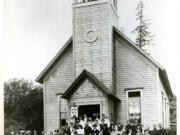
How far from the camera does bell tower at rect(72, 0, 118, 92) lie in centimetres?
986

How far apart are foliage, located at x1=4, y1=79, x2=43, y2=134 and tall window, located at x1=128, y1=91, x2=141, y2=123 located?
294cm

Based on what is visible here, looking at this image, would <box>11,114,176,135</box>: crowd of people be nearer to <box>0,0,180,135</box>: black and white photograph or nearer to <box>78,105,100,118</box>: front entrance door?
<box>0,0,180,135</box>: black and white photograph

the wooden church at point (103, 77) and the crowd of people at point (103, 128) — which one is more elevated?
the wooden church at point (103, 77)

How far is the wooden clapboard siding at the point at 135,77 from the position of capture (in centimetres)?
944

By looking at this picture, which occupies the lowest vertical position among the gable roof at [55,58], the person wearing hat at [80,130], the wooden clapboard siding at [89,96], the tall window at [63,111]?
the person wearing hat at [80,130]

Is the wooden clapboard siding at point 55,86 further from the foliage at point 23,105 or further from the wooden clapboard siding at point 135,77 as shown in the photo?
the wooden clapboard siding at point 135,77

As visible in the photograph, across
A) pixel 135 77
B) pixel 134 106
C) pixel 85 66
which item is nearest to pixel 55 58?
pixel 85 66

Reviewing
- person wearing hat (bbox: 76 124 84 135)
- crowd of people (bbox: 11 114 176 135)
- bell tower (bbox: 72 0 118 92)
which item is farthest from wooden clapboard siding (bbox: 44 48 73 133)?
person wearing hat (bbox: 76 124 84 135)

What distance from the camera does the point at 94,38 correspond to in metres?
9.98

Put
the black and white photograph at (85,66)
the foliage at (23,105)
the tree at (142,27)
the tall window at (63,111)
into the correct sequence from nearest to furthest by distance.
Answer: the tree at (142,27)
the black and white photograph at (85,66)
the foliage at (23,105)
the tall window at (63,111)

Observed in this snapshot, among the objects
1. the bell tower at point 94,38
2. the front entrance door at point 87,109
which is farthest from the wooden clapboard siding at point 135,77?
the front entrance door at point 87,109

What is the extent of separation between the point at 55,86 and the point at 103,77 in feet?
5.30

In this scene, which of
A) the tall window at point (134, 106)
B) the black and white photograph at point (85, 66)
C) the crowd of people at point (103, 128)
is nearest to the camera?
the crowd of people at point (103, 128)

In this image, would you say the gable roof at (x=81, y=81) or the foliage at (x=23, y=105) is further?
the foliage at (x=23, y=105)
